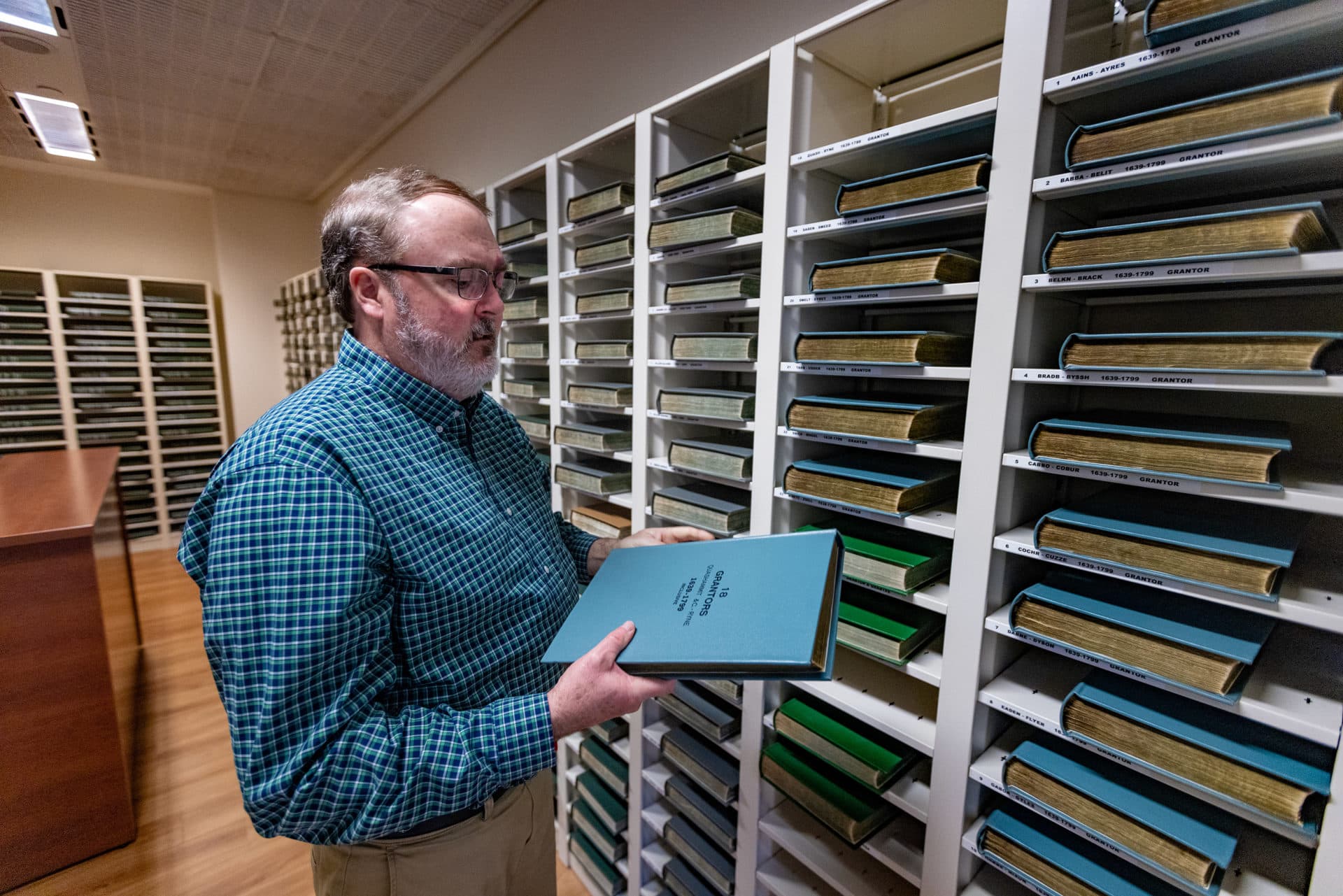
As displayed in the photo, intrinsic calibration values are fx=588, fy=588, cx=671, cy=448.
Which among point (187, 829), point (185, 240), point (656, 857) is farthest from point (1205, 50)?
point (185, 240)

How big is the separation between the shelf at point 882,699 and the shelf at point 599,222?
1.20 metres

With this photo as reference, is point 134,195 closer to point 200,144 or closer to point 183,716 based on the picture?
point 200,144

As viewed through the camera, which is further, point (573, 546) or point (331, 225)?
point (573, 546)

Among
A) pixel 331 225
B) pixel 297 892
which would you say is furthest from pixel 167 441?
pixel 331 225

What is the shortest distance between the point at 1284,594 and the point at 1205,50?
2.17 feet

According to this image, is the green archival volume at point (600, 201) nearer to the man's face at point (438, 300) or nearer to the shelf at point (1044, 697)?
the man's face at point (438, 300)

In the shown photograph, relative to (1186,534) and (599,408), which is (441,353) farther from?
(1186,534)

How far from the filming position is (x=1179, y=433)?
2.45ft

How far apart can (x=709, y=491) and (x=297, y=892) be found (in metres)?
1.90

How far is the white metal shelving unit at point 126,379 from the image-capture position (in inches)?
169

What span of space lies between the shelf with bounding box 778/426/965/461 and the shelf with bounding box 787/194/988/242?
0.36 meters

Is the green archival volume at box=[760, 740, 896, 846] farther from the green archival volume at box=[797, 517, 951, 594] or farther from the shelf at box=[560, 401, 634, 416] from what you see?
the shelf at box=[560, 401, 634, 416]

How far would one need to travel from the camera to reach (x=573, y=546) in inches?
50.5

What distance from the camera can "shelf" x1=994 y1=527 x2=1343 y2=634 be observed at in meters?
0.67
